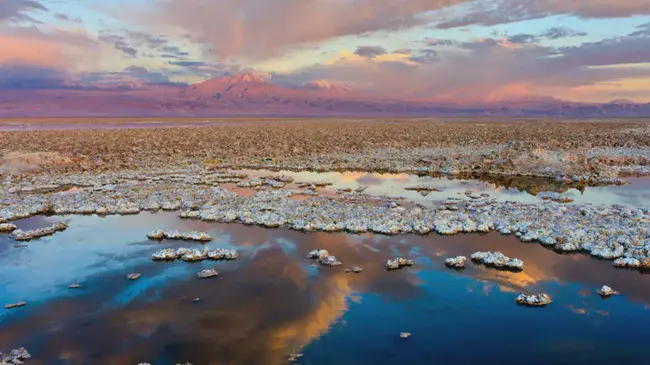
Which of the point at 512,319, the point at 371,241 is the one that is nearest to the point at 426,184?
the point at 371,241

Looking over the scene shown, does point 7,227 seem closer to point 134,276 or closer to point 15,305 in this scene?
point 15,305

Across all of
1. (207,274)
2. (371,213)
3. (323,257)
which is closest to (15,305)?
(207,274)

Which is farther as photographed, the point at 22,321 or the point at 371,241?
the point at 371,241

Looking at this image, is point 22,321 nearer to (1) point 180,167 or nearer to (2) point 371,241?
(2) point 371,241

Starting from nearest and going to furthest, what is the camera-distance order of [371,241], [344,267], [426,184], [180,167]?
[344,267]
[371,241]
[426,184]
[180,167]

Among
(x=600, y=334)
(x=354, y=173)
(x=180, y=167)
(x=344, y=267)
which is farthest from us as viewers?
(x=180, y=167)
